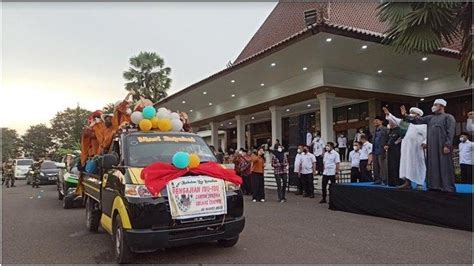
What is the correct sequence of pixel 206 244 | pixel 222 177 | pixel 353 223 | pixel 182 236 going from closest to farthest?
pixel 182 236 < pixel 222 177 < pixel 206 244 < pixel 353 223

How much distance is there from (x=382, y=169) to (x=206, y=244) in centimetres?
545

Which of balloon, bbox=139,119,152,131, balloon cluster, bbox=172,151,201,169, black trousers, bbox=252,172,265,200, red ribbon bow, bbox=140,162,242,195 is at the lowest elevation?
black trousers, bbox=252,172,265,200

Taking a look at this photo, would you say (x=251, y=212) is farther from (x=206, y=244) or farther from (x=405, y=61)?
(x=405, y=61)

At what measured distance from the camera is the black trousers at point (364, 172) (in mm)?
11922

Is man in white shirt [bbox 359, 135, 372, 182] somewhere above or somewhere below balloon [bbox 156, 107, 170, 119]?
below

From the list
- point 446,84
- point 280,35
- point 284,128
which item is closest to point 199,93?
point 280,35

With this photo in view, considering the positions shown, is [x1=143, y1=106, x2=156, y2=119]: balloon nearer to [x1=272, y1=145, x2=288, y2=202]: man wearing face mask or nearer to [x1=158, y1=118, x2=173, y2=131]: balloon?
[x1=158, y1=118, x2=173, y2=131]: balloon

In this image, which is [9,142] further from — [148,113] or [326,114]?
[148,113]

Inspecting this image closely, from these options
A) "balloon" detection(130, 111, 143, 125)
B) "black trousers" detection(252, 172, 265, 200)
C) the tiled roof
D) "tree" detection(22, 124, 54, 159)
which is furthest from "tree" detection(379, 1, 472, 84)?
"tree" detection(22, 124, 54, 159)

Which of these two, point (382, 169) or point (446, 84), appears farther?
point (446, 84)

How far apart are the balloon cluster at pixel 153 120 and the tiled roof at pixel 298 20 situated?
33.5 ft

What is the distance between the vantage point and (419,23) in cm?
707

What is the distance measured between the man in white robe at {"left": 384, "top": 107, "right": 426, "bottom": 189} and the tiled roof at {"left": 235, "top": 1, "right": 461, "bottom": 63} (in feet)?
27.5

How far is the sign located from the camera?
505cm
